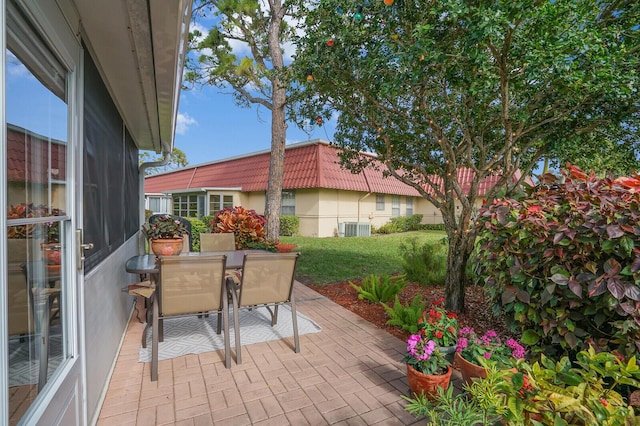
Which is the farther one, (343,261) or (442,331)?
(343,261)

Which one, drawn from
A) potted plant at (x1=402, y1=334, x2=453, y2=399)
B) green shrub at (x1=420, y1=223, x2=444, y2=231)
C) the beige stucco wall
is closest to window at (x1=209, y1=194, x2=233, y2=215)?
the beige stucco wall

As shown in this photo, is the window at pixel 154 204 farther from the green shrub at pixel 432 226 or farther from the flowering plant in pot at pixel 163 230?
the flowering plant in pot at pixel 163 230

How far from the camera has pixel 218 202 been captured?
1553 cm

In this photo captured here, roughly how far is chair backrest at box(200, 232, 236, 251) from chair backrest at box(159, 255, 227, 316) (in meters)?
1.94

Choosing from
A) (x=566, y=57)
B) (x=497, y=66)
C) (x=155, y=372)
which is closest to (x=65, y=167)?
(x=155, y=372)

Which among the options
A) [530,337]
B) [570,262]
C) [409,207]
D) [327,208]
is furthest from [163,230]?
[409,207]

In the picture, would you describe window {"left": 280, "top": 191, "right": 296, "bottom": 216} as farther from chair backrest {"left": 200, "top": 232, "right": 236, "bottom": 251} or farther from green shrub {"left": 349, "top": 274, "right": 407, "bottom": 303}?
green shrub {"left": 349, "top": 274, "right": 407, "bottom": 303}

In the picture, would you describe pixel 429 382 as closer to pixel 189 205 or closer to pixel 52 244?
pixel 52 244

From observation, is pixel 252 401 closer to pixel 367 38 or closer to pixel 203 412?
pixel 203 412

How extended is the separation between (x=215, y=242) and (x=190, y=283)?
2092 millimetres

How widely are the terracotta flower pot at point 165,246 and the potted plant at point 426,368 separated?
2.84 m

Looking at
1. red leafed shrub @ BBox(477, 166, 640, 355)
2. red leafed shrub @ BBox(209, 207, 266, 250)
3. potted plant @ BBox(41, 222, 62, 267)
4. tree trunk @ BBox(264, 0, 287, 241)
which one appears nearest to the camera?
potted plant @ BBox(41, 222, 62, 267)

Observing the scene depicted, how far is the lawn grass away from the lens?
21.7 feet

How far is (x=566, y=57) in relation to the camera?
8.70 ft
